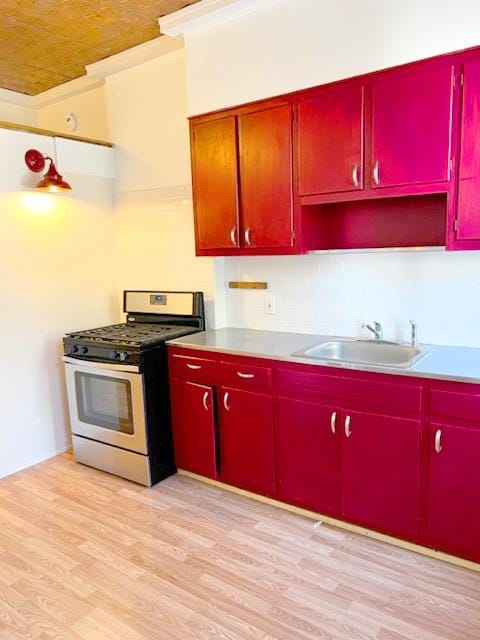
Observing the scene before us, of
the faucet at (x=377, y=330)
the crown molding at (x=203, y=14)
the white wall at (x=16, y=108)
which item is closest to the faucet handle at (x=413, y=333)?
the faucet at (x=377, y=330)

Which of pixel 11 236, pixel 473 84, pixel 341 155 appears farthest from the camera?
pixel 11 236

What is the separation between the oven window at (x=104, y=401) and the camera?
2.94 metres

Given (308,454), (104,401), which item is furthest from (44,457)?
(308,454)

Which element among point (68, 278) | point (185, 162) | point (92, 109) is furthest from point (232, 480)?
point (92, 109)

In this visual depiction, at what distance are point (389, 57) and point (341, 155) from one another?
1.53ft

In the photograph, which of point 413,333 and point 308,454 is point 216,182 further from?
point 308,454

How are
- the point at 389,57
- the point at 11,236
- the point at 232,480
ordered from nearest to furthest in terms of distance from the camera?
the point at 389,57 < the point at 232,480 < the point at 11,236

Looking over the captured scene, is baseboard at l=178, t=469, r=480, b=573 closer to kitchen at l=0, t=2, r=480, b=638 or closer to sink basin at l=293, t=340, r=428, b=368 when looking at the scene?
kitchen at l=0, t=2, r=480, b=638

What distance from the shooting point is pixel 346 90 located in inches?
90.4

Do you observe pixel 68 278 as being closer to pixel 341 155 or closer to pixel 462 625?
pixel 341 155

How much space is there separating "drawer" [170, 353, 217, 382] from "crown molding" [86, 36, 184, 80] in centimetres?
205

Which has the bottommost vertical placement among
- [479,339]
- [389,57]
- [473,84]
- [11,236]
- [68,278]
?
[479,339]

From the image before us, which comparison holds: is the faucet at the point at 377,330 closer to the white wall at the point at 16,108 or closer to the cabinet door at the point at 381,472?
the cabinet door at the point at 381,472

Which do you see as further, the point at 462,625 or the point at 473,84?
the point at 473,84
